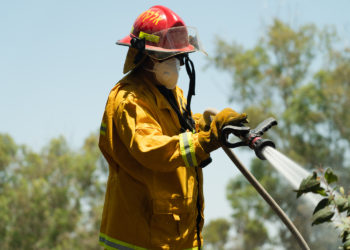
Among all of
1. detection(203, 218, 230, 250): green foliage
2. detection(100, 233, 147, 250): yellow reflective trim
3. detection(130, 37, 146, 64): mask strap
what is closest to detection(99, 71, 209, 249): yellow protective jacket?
detection(100, 233, 147, 250): yellow reflective trim

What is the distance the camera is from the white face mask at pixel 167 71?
13.6ft

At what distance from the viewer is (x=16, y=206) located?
32156 millimetres

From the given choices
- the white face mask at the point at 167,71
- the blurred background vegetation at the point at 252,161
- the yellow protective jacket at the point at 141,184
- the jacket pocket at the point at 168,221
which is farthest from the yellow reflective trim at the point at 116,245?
the blurred background vegetation at the point at 252,161

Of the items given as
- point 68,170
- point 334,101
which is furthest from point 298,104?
point 68,170

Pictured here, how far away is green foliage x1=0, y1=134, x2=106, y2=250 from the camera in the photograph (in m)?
31.8

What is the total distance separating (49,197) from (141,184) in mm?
29936

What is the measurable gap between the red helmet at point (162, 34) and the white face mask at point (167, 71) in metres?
0.09

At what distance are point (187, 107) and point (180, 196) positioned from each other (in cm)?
77

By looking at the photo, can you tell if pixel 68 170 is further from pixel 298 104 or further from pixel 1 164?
pixel 298 104

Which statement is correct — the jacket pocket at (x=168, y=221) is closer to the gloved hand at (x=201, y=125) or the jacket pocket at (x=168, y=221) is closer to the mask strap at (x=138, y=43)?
the gloved hand at (x=201, y=125)

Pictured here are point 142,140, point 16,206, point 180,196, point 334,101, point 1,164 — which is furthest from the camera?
point 1,164

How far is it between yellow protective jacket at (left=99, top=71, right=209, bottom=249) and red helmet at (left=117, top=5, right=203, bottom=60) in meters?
0.29

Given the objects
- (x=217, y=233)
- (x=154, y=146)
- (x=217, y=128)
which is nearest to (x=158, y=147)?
(x=154, y=146)

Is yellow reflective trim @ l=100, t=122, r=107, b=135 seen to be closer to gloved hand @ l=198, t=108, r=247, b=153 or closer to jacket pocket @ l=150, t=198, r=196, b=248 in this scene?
jacket pocket @ l=150, t=198, r=196, b=248
